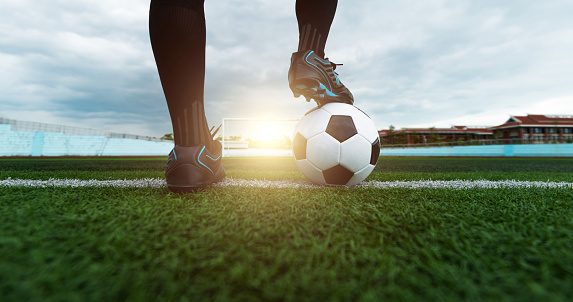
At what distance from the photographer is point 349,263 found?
65cm

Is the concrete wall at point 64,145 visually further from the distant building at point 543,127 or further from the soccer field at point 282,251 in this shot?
the distant building at point 543,127

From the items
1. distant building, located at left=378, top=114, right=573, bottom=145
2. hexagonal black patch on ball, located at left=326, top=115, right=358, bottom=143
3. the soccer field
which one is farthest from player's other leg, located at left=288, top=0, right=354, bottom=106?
distant building, located at left=378, top=114, right=573, bottom=145

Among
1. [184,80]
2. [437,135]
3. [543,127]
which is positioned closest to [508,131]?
[543,127]

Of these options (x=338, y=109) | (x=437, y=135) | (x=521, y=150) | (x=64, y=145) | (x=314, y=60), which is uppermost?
(x=437, y=135)

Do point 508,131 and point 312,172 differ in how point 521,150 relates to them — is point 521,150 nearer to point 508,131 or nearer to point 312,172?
point 312,172

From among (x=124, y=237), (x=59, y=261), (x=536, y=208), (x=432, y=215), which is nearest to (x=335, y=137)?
(x=432, y=215)

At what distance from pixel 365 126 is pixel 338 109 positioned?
208 mm

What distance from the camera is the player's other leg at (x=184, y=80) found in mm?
1339

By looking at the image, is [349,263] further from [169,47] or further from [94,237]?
[169,47]

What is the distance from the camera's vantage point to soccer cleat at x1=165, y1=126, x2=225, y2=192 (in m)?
1.42

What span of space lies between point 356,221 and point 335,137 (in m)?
0.87

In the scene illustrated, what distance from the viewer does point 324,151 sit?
1.76 m

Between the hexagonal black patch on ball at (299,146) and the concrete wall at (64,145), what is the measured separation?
25.6 m

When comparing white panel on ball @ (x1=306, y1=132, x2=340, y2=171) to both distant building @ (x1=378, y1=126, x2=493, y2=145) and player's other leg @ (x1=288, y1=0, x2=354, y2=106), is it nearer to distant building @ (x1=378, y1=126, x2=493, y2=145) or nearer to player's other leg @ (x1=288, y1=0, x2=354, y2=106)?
player's other leg @ (x1=288, y1=0, x2=354, y2=106)
